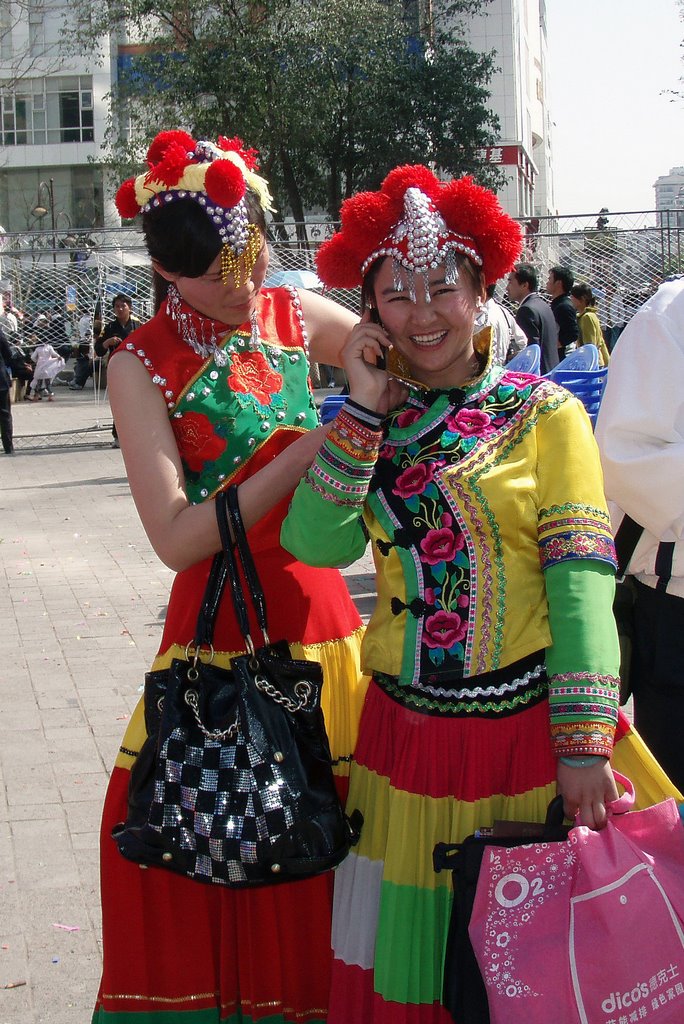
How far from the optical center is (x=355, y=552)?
83.6 inches

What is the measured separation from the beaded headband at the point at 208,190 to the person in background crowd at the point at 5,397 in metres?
12.3

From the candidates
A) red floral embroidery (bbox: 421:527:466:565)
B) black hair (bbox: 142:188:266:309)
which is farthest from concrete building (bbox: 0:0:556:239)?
red floral embroidery (bbox: 421:527:466:565)

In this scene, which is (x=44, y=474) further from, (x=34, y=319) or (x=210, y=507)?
(x=210, y=507)

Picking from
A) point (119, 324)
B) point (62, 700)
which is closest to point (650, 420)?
point (62, 700)

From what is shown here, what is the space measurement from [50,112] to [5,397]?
34.9 meters

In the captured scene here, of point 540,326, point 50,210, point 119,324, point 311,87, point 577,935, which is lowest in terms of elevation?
point 577,935

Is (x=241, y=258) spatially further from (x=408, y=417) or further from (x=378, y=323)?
(x=408, y=417)

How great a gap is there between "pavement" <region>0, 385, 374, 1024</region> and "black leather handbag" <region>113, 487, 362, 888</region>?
3.89ft

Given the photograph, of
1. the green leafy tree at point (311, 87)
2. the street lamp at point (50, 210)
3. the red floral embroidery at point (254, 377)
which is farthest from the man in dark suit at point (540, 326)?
the green leafy tree at point (311, 87)

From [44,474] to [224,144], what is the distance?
11.3 meters

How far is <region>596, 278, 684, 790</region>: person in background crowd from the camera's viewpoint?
2.55 m

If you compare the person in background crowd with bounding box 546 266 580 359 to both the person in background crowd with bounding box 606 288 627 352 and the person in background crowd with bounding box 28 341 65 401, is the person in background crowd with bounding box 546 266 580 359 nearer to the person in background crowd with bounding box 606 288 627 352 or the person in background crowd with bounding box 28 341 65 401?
the person in background crowd with bounding box 606 288 627 352

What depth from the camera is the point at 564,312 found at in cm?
1112

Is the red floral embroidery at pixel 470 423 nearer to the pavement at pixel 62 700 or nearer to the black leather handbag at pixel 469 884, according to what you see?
the black leather handbag at pixel 469 884
